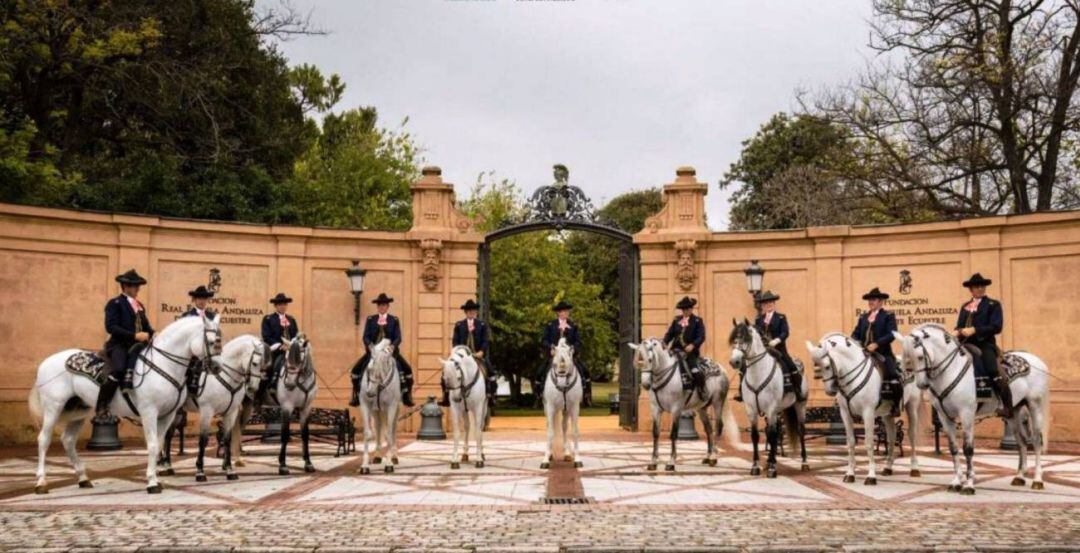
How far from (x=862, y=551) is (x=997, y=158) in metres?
23.2

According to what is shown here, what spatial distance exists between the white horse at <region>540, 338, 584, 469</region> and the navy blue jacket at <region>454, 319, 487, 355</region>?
1.65 meters

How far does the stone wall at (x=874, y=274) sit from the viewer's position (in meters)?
17.7

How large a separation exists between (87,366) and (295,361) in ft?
→ 8.92

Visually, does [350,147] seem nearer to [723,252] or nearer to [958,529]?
[723,252]

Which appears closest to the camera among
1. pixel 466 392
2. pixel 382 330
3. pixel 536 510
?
pixel 536 510

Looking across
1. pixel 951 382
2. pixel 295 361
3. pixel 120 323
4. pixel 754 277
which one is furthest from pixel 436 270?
pixel 951 382

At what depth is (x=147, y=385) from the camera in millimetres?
11422

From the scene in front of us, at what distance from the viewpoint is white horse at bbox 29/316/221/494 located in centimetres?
1138

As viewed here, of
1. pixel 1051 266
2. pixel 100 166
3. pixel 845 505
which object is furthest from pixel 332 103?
pixel 845 505

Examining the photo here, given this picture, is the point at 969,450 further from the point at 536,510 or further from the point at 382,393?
the point at 382,393

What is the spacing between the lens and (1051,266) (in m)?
17.8

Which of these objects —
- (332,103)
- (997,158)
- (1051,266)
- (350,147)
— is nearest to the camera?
(1051,266)

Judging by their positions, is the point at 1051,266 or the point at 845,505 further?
the point at 1051,266

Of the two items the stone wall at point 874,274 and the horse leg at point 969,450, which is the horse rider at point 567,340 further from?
the stone wall at point 874,274
